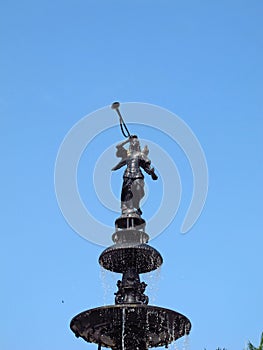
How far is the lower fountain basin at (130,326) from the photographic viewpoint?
701 inches

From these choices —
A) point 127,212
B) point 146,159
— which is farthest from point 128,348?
point 146,159

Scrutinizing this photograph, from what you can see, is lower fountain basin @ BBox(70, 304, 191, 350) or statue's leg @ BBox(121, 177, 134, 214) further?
statue's leg @ BBox(121, 177, 134, 214)

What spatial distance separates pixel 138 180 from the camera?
20.3 meters

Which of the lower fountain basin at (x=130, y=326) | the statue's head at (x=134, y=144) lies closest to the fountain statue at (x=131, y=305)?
the lower fountain basin at (x=130, y=326)

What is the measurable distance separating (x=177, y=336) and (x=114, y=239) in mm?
3331

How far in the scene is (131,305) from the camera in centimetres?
1770

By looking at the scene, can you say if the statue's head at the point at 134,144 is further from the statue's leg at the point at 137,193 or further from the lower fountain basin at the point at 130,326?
the lower fountain basin at the point at 130,326

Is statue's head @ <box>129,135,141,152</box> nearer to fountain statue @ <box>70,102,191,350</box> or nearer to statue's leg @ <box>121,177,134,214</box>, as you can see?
fountain statue @ <box>70,102,191,350</box>

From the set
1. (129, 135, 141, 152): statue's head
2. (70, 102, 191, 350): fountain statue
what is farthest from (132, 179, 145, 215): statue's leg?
(129, 135, 141, 152): statue's head

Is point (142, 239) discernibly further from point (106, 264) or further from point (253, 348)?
point (253, 348)

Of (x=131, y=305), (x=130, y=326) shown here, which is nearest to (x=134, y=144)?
(x=131, y=305)

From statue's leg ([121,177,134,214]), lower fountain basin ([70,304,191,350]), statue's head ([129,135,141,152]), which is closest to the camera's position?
lower fountain basin ([70,304,191,350])

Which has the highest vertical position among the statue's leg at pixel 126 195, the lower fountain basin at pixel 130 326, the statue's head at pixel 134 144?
the statue's head at pixel 134 144

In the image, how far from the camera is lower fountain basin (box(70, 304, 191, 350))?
17812 mm
